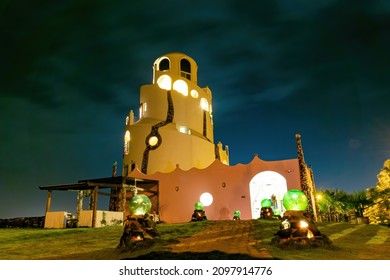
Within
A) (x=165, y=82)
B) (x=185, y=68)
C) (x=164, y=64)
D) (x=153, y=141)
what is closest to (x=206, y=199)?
(x=153, y=141)

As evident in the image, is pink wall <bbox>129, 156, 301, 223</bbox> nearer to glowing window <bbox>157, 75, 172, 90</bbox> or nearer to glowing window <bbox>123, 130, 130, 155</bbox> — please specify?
glowing window <bbox>123, 130, 130, 155</bbox>

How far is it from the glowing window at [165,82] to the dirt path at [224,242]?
1893cm

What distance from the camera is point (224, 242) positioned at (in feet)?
32.5

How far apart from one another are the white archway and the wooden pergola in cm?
712

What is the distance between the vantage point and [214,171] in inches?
845

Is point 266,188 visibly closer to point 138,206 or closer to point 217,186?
point 217,186

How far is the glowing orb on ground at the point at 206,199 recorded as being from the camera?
2111 centimetres

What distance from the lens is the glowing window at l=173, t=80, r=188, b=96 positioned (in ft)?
98.0

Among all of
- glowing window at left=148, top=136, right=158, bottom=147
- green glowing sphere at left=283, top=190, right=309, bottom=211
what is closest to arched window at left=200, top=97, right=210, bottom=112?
glowing window at left=148, top=136, right=158, bottom=147

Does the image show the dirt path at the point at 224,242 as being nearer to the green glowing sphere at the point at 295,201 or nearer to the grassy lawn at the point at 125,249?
the grassy lawn at the point at 125,249
